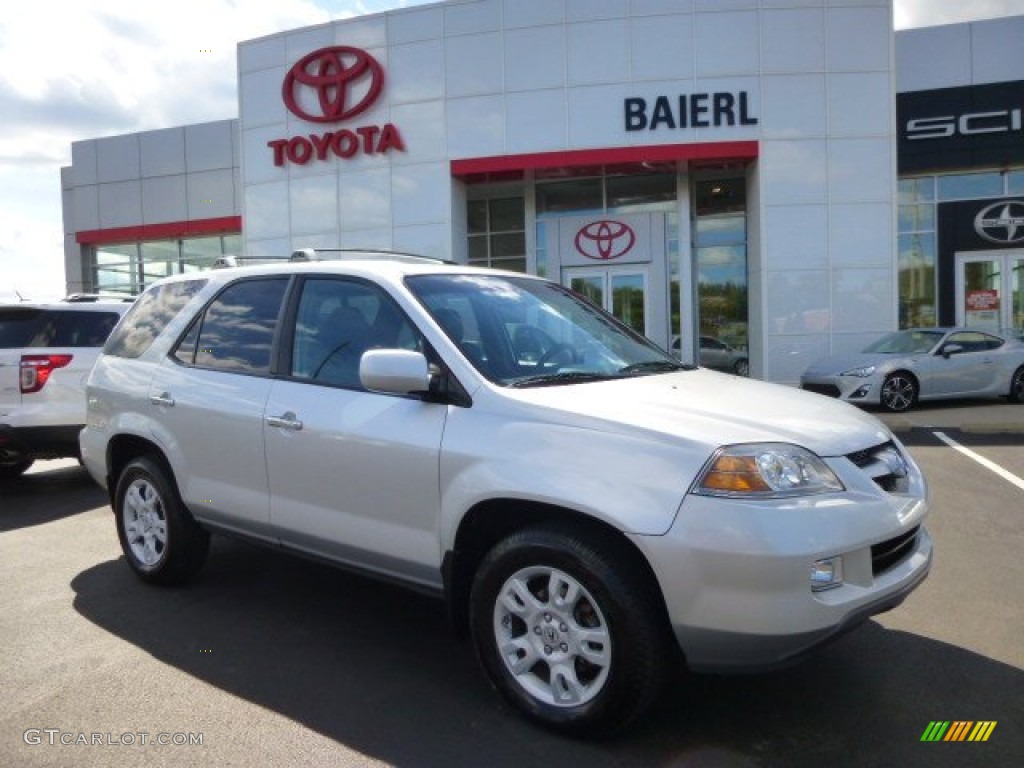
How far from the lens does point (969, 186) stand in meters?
19.0

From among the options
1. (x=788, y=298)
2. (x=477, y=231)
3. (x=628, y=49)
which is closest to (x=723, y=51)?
(x=628, y=49)

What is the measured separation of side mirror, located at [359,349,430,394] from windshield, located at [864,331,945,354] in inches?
468

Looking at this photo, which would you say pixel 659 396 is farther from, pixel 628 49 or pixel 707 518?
pixel 628 49

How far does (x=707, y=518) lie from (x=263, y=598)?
2.92 m

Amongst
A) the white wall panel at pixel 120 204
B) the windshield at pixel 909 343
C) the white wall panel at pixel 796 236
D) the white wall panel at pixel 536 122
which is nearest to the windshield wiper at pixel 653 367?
the windshield at pixel 909 343

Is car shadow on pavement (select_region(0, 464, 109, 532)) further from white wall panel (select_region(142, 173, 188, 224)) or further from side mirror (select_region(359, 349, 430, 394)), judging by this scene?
white wall panel (select_region(142, 173, 188, 224))

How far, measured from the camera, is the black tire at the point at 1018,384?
1342 cm

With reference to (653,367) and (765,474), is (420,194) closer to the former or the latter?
(653,367)

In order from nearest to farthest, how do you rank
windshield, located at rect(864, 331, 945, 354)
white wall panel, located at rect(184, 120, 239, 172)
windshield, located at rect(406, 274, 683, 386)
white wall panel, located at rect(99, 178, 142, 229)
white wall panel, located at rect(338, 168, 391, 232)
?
windshield, located at rect(406, 274, 683, 386) → windshield, located at rect(864, 331, 945, 354) → white wall panel, located at rect(338, 168, 391, 232) → white wall panel, located at rect(184, 120, 239, 172) → white wall panel, located at rect(99, 178, 142, 229)

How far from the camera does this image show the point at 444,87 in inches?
701

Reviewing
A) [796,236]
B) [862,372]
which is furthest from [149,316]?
[796,236]

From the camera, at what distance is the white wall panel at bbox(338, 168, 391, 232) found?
18.4 m

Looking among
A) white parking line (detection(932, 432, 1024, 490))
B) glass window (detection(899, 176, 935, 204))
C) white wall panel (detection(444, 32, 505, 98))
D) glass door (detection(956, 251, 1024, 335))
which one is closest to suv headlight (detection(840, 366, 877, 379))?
white parking line (detection(932, 432, 1024, 490))

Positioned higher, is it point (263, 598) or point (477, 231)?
point (477, 231)
